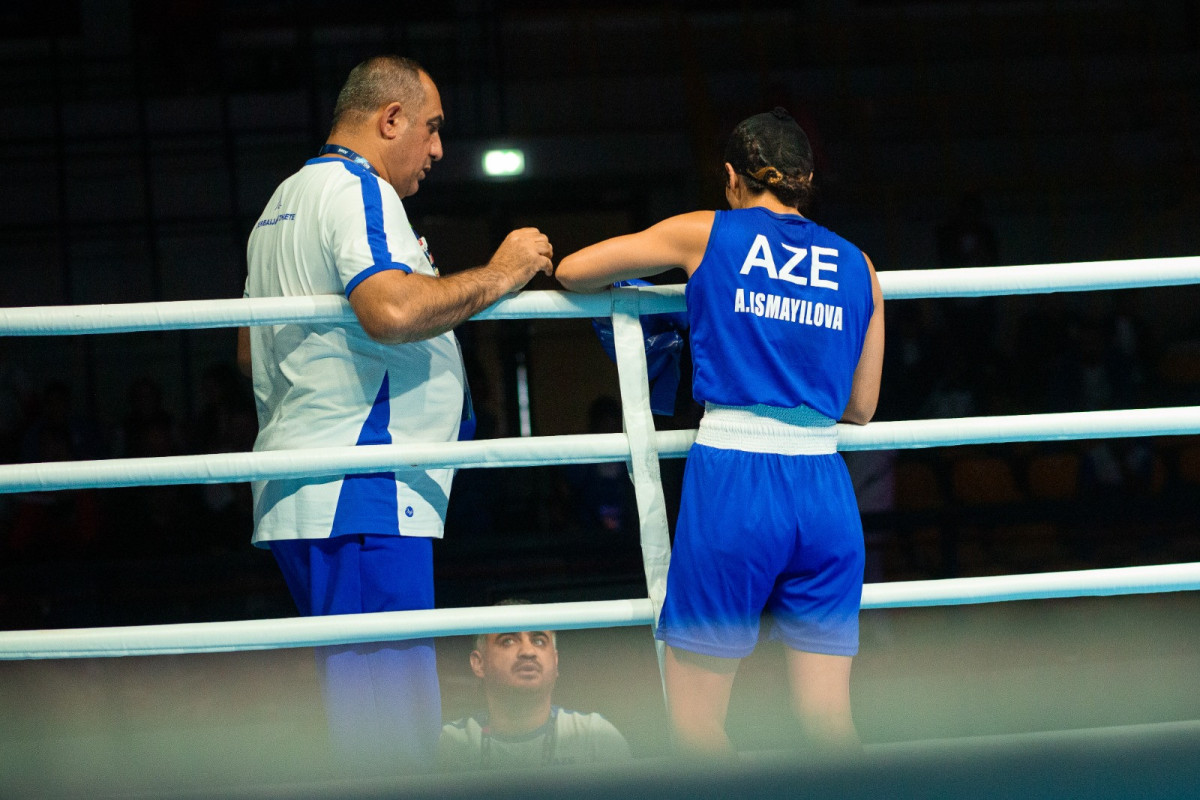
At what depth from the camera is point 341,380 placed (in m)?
1.52

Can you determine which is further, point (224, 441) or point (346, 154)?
point (224, 441)

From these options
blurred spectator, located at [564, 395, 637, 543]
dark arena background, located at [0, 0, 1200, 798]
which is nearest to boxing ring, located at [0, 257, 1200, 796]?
dark arena background, located at [0, 0, 1200, 798]

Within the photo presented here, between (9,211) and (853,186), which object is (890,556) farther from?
(9,211)

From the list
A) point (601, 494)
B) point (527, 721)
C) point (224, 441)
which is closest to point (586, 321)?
point (601, 494)

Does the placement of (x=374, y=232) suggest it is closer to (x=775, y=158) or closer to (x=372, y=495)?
(x=372, y=495)

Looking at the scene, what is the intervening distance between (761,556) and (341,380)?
643 millimetres

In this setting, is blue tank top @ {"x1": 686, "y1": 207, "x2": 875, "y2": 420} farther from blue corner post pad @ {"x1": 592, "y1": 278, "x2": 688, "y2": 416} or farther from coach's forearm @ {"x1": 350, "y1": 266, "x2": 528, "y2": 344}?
coach's forearm @ {"x1": 350, "y1": 266, "x2": 528, "y2": 344}

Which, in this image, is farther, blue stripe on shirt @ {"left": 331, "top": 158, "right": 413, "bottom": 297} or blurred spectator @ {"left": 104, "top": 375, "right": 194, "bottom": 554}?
blurred spectator @ {"left": 104, "top": 375, "right": 194, "bottom": 554}

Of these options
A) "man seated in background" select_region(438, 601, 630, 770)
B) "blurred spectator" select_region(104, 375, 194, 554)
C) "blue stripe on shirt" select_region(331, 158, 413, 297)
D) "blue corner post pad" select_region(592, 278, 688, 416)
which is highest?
"blue stripe on shirt" select_region(331, 158, 413, 297)

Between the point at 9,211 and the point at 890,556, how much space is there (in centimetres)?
597

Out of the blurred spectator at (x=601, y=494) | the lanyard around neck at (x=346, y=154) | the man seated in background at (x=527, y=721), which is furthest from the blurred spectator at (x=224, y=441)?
the lanyard around neck at (x=346, y=154)

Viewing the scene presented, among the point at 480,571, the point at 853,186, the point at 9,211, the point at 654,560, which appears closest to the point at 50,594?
the point at 480,571

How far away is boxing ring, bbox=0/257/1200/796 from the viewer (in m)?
1.43

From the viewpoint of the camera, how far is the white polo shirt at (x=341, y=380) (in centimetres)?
149
